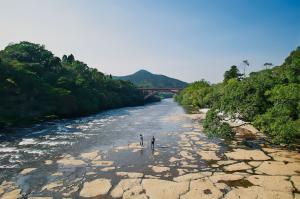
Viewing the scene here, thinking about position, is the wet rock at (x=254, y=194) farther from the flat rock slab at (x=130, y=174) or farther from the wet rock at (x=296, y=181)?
the flat rock slab at (x=130, y=174)

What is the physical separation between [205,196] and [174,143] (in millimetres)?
12966

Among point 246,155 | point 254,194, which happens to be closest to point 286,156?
point 246,155

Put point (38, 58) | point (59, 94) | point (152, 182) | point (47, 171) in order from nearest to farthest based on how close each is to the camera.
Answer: point (152, 182) < point (47, 171) < point (59, 94) < point (38, 58)

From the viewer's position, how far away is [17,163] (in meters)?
19.9

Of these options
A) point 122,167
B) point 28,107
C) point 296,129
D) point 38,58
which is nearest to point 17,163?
point 122,167

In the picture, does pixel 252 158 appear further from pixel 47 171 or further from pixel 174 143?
pixel 47 171

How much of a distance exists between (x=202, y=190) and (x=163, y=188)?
2.20 m

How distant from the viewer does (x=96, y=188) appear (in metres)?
15.0

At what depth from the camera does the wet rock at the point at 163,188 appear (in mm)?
13797

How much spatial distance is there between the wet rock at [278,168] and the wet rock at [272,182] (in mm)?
990

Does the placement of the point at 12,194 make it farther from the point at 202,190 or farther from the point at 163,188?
the point at 202,190

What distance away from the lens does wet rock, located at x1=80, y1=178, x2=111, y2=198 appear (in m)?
14.2

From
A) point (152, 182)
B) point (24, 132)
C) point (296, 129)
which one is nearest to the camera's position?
point (152, 182)

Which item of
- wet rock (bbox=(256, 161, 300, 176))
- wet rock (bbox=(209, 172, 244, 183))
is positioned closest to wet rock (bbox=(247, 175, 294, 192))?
wet rock (bbox=(209, 172, 244, 183))
